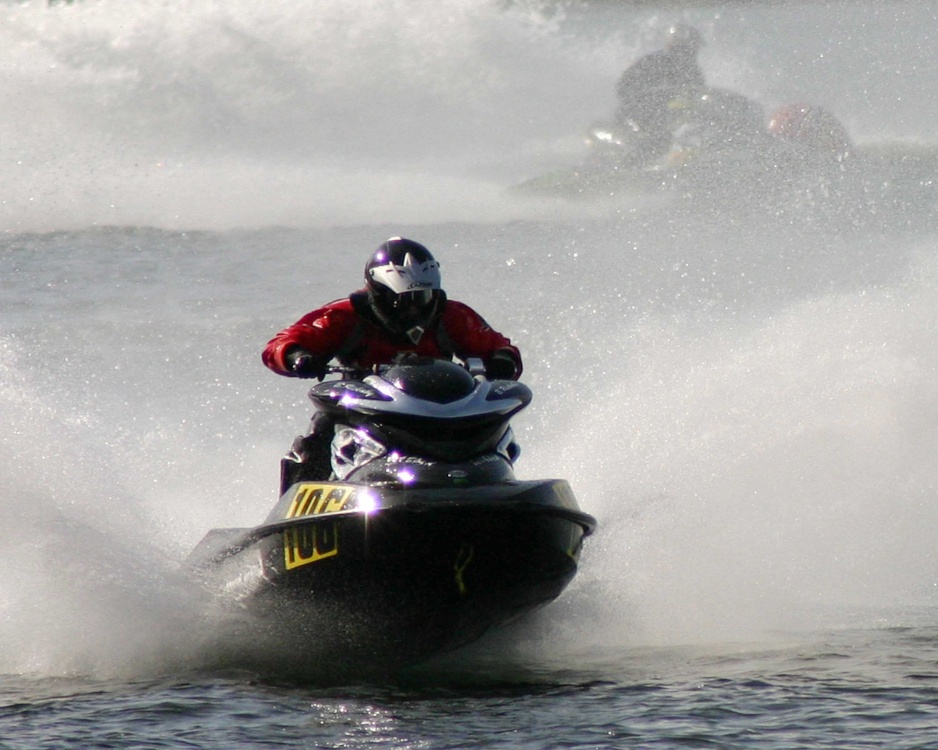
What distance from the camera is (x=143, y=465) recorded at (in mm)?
10523

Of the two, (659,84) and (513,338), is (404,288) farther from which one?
(659,84)

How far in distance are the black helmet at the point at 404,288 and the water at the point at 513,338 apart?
1.45m

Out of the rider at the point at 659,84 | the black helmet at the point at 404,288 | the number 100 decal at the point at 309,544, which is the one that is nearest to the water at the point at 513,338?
the number 100 decal at the point at 309,544

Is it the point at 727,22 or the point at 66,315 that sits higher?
the point at 727,22

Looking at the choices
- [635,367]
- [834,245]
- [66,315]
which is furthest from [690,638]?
[66,315]

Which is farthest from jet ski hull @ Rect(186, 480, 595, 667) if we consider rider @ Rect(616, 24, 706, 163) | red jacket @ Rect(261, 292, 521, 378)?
rider @ Rect(616, 24, 706, 163)

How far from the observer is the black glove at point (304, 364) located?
261 inches

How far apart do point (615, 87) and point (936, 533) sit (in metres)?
17.7

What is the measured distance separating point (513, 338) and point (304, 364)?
23.6 feet

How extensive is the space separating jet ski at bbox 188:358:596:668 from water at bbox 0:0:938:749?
0.22 meters

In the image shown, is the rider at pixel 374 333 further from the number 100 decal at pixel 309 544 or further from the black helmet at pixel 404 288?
the number 100 decal at pixel 309 544

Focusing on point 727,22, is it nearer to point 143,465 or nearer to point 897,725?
point 143,465

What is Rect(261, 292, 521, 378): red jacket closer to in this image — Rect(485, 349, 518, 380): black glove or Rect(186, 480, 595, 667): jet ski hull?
Rect(485, 349, 518, 380): black glove

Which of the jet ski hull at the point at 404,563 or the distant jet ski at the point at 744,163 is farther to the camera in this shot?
the distant jet ski at the point at 744,163
